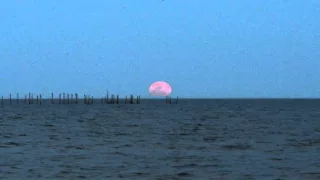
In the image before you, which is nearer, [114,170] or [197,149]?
[114,170]

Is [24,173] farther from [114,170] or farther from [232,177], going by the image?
[232,177]

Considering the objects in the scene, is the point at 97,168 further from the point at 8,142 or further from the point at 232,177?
the point at 8,142

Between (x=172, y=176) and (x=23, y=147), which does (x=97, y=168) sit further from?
(x=23, y=147)

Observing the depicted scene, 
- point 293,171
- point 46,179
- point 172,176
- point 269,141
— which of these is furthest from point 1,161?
point 269,141

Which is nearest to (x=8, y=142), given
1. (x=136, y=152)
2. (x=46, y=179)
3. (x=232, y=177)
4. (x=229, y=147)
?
(x=136, y=152)

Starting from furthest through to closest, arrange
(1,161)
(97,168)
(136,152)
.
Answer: (136,152) < (1,161) < (97,168)

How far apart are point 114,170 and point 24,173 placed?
3.47m

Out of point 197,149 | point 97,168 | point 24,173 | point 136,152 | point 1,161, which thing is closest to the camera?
point 24,173

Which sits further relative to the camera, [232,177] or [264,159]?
[264,159]

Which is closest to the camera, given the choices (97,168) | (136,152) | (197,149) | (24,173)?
(24,173)

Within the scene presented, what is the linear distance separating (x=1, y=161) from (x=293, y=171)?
1261 centimetres

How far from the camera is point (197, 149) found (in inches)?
1261

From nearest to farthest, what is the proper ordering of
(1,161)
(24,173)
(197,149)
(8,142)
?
(24,173) < (1,161) < (197,149) < (8,142)

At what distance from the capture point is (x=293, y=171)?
74.3 ft
